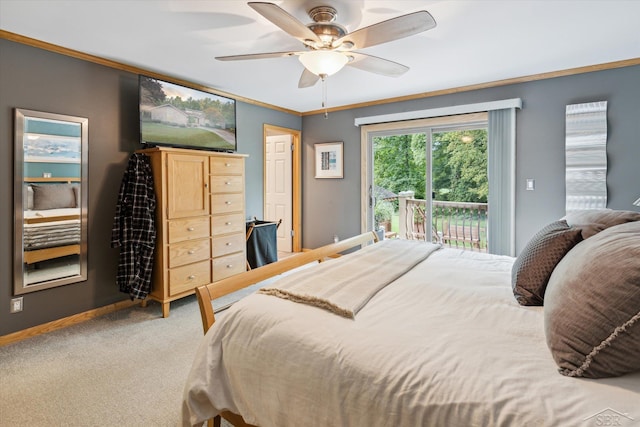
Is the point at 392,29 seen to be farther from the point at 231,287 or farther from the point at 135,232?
the point at 135,232

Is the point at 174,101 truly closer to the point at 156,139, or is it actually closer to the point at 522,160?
the point at 156,139

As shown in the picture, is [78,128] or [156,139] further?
[156,139]

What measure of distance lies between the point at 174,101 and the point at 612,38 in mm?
4031

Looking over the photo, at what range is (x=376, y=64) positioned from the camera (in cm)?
251

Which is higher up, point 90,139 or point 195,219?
point 90,139

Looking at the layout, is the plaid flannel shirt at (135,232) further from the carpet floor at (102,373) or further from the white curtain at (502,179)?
the white curtain at (502,179)

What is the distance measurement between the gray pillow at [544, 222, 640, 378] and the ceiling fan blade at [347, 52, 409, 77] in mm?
1846

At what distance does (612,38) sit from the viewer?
9.16ft

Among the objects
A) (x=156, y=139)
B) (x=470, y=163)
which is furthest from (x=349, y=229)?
(x=156, y=139)

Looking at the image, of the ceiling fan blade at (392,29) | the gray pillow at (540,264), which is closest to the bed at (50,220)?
the ceiling fan blade at (392,29)

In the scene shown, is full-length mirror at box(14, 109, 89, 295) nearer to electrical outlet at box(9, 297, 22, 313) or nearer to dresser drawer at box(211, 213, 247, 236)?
electrical outlet at box(9, 297, 22, 313)

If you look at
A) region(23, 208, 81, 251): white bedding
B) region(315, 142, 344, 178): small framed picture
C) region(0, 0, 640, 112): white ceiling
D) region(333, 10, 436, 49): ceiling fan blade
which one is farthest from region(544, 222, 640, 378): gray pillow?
region(315, 142, 344, 178): small framed picture

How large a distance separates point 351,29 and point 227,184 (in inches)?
81.7

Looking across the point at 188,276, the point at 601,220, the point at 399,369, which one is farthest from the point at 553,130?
the point at 188,276
